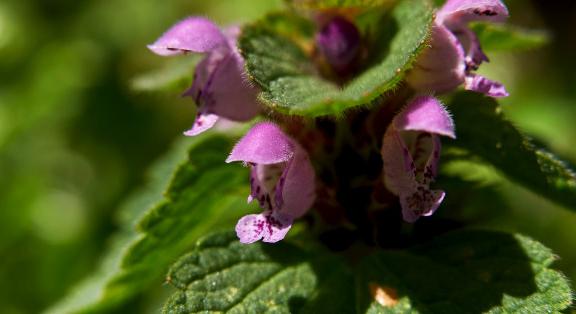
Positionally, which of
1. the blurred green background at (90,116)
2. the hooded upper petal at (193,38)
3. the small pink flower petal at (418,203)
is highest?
the blurred green background at (90,116)

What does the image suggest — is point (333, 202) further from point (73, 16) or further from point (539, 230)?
point (73, 16)

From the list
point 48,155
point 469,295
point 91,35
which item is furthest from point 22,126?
point 469,295

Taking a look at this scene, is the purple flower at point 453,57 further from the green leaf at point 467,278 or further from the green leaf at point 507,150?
the green leaf at point 467,278

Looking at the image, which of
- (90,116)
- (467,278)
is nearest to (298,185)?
(467,278)

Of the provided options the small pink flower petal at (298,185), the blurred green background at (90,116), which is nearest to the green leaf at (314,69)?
the small pink flower petal at (298,185)

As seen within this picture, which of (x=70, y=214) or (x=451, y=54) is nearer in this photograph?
(x=451, y=54)

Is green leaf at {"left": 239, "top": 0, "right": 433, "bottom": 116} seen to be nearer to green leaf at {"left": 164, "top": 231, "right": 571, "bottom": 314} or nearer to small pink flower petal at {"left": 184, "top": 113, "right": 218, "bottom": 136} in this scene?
small pink flower petal at {"left": 184, "top": 113, "right": 218, "bottom": 136}
